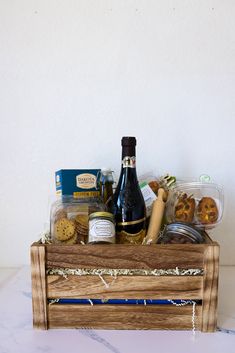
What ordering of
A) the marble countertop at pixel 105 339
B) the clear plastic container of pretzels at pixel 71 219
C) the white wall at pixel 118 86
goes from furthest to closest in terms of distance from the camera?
the white wall at pixel 118 86, the clear plastic container of pretzels at pixel 71 219, the marble countertop at pixel 105 339

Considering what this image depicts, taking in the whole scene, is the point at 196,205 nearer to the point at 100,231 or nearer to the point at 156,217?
the point at 156,217

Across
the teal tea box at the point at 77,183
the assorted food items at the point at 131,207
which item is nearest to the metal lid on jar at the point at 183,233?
the assorted food items at the point at 131,207

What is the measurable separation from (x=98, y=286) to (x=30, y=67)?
68 cm

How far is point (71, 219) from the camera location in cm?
69

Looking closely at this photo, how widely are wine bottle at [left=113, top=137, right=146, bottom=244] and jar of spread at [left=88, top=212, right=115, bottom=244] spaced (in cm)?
8

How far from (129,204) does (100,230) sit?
0.48 ft

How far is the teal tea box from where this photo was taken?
75cm

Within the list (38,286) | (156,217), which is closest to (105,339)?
(38,286)

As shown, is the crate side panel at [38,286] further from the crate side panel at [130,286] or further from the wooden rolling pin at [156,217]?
the wooden rolling pin at [156,217]

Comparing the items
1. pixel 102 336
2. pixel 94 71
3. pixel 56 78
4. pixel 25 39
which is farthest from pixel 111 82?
pixel 102 336

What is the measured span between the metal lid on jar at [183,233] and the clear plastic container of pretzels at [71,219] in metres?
0.18

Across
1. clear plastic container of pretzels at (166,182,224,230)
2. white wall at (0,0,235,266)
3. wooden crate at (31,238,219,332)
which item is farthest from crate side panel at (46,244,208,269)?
white wall at (0,0,235,266)

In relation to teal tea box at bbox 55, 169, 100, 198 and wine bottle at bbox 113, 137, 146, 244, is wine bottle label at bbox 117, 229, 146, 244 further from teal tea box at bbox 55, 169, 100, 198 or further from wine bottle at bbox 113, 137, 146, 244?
teal tea box at bbox 55, 169, 100, 198

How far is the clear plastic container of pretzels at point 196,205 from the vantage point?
28.2 inches
